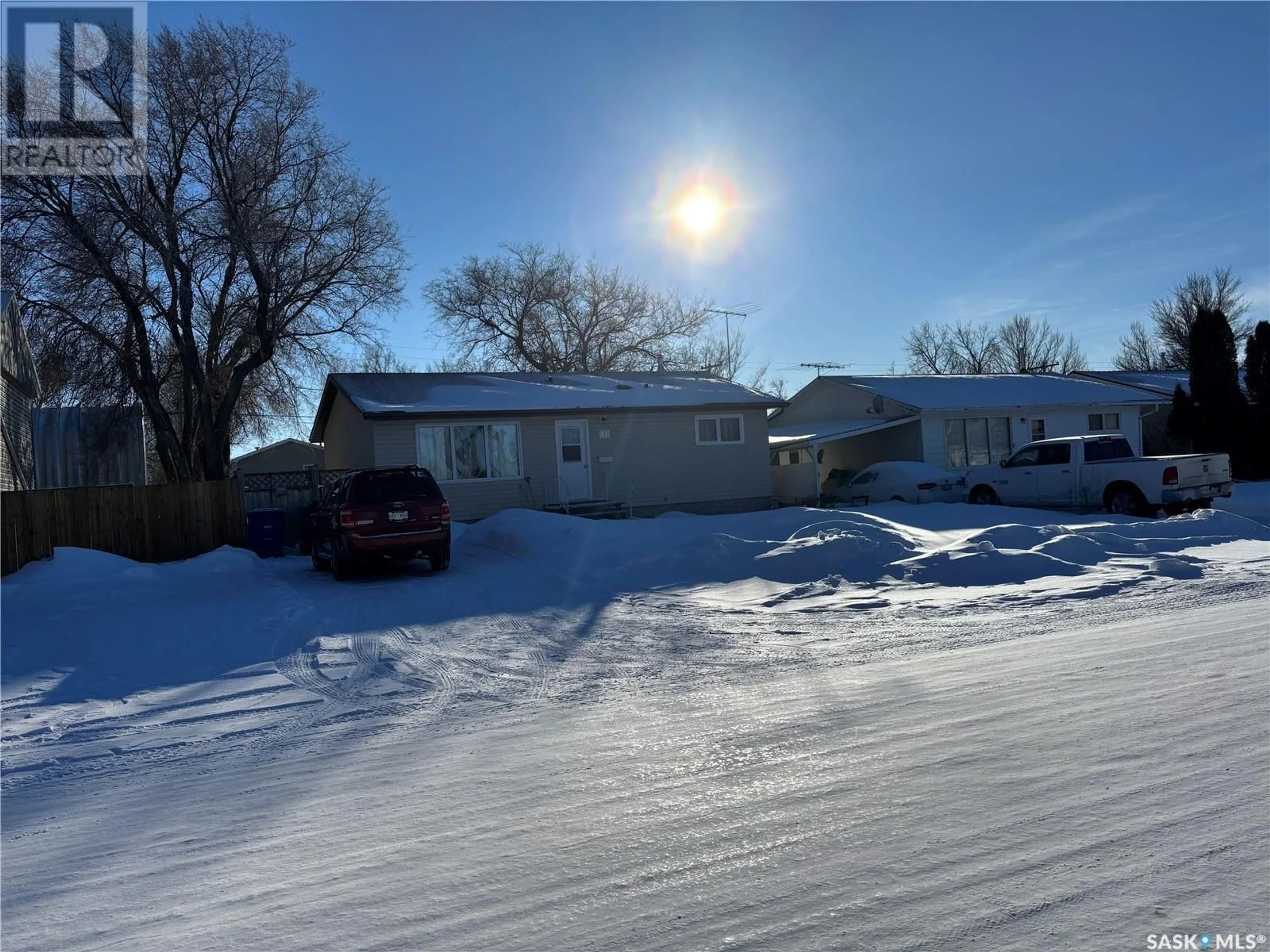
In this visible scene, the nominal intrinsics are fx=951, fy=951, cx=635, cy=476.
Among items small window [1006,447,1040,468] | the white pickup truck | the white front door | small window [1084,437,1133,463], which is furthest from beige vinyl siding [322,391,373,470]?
small window [1084,437,1133,463]

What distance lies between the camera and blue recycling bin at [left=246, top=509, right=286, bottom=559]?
19.6m

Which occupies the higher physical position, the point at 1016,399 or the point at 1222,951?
the point at 1016,399

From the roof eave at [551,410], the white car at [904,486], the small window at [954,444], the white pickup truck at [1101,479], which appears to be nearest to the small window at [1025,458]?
the white pickup truck at [1101,479]

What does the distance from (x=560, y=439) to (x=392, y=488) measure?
9.21m

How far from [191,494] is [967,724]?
17179 mm

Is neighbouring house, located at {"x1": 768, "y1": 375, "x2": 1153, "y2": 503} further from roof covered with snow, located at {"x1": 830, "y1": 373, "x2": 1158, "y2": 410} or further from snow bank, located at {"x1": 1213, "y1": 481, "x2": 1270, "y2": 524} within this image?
snow bank, located at {"x1": 1213, "y1": 481, "x2": 1270, "y2": 524}

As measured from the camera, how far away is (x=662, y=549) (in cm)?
1634

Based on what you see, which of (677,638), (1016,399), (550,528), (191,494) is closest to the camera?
(677,638)

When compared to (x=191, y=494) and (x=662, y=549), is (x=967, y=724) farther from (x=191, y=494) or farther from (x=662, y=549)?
(x=191, y=494)

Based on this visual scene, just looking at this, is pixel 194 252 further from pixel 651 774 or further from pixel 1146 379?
pixel 1146 379

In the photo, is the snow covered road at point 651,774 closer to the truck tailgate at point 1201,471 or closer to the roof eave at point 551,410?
the truck tailgate at point 1201,471

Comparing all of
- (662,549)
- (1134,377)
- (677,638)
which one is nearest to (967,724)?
(677,638)

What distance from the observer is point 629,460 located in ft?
85.2

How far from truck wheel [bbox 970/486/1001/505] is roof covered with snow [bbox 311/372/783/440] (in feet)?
20.6
